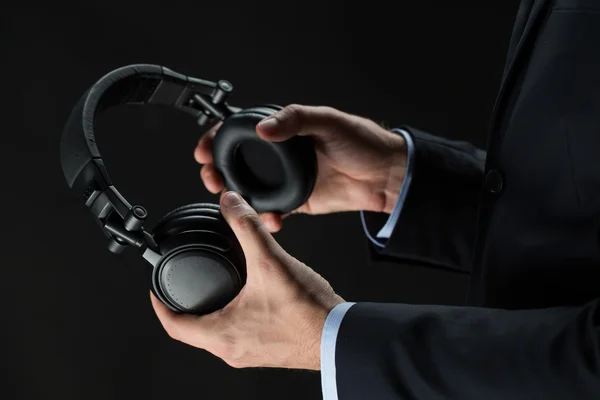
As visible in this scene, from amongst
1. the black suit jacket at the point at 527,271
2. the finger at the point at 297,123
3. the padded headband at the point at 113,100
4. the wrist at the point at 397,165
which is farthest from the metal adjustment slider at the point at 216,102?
the black suit jacket at the point at 527,271

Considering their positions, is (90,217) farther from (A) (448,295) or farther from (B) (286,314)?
(A) (448,295)

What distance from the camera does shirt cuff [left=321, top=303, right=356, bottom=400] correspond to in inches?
32.4

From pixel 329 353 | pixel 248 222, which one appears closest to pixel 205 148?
pixel 248 222

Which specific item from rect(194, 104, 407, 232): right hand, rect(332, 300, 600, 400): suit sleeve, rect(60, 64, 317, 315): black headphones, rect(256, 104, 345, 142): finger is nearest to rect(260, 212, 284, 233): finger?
rect(194, 104, 407, 232): right hand

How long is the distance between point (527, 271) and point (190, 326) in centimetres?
42

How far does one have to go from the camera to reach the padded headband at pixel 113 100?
923 mm

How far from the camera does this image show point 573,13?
35.9 inches

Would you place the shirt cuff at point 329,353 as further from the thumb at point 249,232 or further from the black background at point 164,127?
the black background at point 164,127

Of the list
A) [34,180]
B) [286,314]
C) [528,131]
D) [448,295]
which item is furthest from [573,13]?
[448,295]

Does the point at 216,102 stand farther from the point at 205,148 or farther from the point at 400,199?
the point at 400,199

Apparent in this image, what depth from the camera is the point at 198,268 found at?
890 mm

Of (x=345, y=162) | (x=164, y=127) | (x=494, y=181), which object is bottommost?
(x=164, y=127)

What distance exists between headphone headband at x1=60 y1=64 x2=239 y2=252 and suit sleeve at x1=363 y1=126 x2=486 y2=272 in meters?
0.36

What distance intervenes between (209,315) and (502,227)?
1.27 ft
